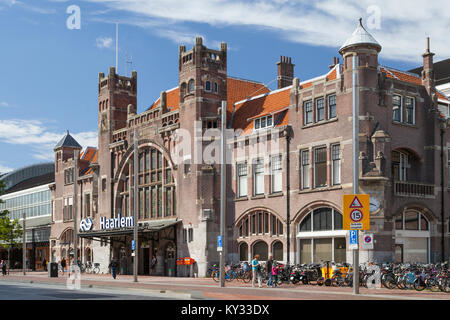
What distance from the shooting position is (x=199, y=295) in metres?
27.3

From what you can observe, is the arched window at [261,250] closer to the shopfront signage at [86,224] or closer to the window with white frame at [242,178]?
the window with white frame at [242,178]

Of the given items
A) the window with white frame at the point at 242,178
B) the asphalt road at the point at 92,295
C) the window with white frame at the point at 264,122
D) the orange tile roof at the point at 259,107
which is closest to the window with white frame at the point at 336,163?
the orange tile roof at the point at 259,107

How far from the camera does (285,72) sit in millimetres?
56219

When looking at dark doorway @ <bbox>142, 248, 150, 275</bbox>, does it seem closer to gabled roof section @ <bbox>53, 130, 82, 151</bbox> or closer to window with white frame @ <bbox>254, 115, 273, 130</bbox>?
window with white frame @ <bbox>254, 115, 273, 130</bbox>

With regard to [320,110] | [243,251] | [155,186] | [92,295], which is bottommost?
[92,295]

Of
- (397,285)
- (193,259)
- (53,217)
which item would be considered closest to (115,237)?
(193,259)

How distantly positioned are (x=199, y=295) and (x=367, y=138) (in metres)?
16.4

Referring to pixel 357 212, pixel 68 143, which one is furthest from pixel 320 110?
pixel 68 143

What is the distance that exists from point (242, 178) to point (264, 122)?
4.33 metres

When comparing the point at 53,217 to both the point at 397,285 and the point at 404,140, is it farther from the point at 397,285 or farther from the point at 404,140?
the point at 397,285

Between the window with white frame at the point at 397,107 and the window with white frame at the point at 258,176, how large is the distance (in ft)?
32.0

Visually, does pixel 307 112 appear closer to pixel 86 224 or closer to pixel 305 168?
pixel 305 168

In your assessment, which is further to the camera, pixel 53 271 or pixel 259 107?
pixel 53 271

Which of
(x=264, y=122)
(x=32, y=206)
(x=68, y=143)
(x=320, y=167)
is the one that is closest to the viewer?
(x=320, y=167)
